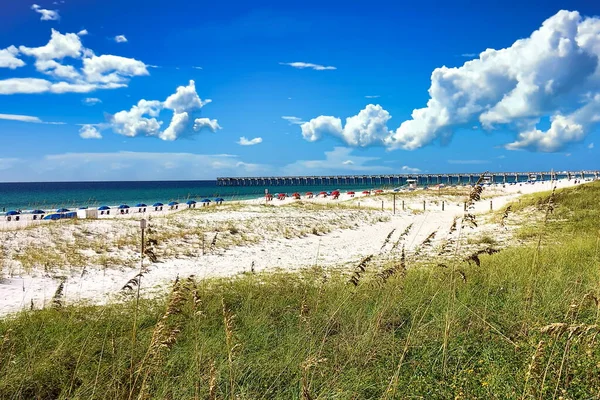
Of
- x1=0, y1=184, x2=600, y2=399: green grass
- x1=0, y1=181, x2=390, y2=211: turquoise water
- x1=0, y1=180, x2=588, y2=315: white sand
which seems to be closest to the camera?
x1=0, y1=184, x2=600, y2=399: green grass

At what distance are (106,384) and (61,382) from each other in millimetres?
512

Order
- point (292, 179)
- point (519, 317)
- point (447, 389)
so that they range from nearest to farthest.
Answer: point (447, 389) → point (519, 317) → point (292, 179)

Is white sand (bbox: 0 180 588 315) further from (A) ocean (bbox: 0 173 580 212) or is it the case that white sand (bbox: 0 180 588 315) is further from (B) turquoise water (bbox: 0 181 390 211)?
(B) turquoise water (bbox: 0 181 390 211)

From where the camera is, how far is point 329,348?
14.1 ft

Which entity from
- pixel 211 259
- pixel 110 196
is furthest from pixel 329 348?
pixel 110 196

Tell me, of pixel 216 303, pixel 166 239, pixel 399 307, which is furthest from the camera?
pixel 166 239

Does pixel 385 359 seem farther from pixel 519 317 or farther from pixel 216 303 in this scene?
pixel 216 303

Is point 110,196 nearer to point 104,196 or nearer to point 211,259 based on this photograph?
point 104,196

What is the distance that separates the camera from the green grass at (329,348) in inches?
131

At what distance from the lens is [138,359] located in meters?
4.16

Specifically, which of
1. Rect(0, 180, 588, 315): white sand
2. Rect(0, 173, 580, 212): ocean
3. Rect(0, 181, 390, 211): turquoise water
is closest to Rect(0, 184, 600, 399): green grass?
Rect(0, 180, 588, 315): white sand

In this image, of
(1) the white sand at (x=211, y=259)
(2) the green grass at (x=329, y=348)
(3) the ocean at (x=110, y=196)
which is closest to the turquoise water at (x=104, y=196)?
(3) the ocean at (x=110, y=196)

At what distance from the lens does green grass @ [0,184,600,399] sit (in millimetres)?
3320

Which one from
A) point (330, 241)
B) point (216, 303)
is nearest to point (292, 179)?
point (330, 241)
